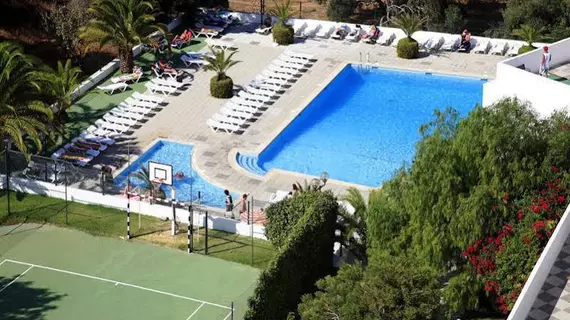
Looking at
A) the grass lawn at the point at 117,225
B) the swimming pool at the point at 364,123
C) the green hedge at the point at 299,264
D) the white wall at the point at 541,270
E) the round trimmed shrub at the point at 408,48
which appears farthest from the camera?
the round trimmed shrub at the point at 408,48

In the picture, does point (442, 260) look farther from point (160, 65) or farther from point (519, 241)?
point (160, 65)

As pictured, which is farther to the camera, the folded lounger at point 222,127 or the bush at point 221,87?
the bush at point 221,87

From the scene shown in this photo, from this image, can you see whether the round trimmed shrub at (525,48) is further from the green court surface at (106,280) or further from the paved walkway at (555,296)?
the paved walkway at (555,296)

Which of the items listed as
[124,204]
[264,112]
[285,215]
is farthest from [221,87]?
[285,215]

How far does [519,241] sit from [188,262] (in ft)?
32.5

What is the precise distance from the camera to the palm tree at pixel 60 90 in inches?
1431

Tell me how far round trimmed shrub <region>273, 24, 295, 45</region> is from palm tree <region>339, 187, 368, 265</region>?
60.7 feet

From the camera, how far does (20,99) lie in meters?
34.7

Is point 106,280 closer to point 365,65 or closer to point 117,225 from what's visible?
point 117,225

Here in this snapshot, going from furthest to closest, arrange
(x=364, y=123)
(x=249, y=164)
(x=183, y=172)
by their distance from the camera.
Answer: (x=364, y=123), (x=249, y=164), (x=183, y=172)

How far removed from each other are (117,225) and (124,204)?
954 millimetres

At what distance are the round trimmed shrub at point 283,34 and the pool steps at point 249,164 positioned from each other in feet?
36.6

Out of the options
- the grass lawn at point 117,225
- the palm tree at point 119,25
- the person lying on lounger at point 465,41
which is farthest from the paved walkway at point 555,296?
the palm tree at point 119,25

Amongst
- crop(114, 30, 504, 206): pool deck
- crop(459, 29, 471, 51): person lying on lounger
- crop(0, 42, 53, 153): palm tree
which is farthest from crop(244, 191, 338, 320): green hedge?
crop(459, 29, 471, 51): person lying on lounger
